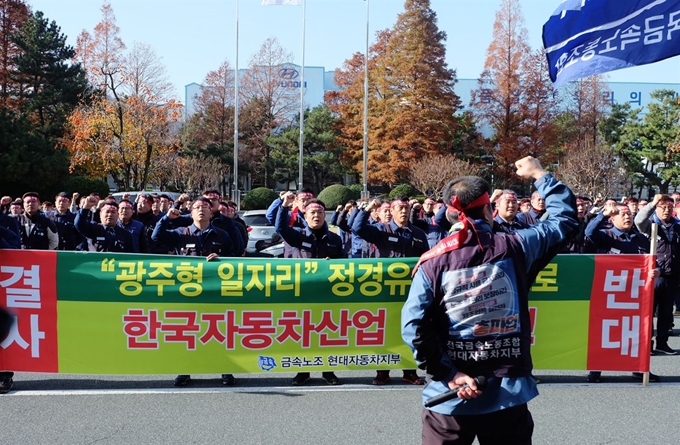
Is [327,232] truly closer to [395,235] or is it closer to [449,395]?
[395,235]

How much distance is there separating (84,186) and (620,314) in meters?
31.0

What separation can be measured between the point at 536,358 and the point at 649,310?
1.16 m

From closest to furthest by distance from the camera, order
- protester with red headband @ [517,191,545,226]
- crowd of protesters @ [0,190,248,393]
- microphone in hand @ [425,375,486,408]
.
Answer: microphone in hand @ [425,375,486,408] → crowd of protesters @ [0,190,248,393] → protester with red headband @ [517,191,545,226]

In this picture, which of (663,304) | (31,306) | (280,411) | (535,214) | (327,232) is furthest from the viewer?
(535,214)

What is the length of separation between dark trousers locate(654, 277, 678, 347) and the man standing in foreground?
559cm

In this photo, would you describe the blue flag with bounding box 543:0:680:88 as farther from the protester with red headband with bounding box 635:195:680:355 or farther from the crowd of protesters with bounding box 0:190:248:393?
the crowd of protesters with bounding box 0:190:248:393

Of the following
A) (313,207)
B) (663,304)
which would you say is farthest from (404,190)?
Result: (313,207)

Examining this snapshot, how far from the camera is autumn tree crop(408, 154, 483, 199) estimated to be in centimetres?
3775

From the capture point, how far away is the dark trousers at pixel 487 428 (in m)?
2.95

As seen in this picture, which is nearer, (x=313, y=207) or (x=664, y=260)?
(x=313, y=207)

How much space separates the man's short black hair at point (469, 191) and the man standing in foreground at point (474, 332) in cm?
1

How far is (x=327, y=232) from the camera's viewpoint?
7.16 metres

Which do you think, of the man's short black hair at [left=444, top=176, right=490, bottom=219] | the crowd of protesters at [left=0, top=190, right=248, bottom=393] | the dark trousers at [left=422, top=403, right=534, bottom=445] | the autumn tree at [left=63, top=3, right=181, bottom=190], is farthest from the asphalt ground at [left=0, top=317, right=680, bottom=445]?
the autumn tree at [left=63, top=3, right=181, bottom=190]

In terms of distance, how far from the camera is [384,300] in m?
6.12
